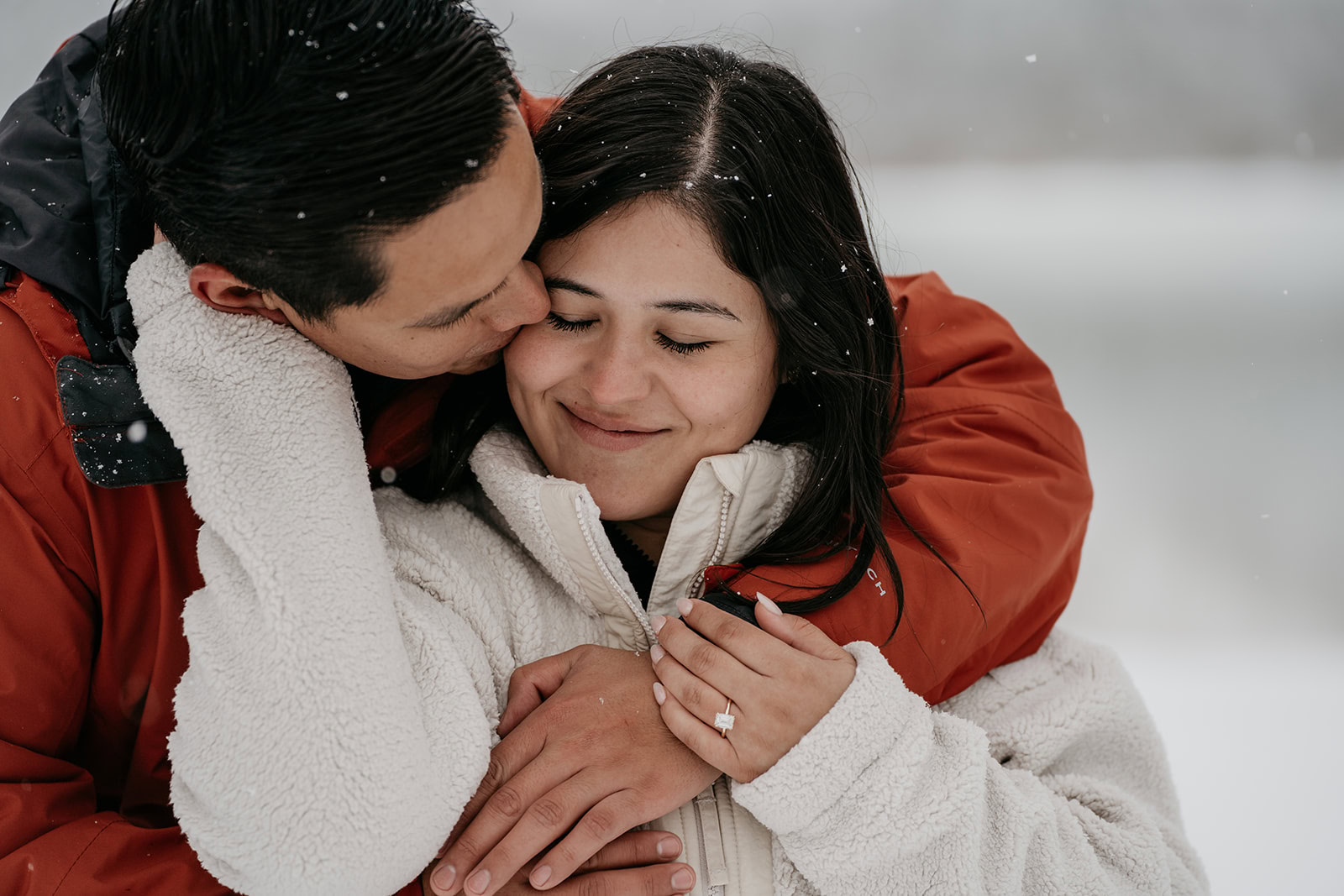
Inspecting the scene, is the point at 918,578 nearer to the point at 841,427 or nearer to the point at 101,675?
the point at 841,427

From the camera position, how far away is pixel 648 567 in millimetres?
1501

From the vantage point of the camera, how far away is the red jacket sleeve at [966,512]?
1.25m

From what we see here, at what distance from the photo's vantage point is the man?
3.09ft

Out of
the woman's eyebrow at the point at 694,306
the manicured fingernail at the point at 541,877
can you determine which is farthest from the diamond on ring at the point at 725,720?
the woman's eyebrow at the point at 694,306

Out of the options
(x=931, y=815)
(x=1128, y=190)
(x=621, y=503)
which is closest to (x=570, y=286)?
(x=621, y=503)

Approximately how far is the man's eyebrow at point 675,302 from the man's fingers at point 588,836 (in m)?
0.51

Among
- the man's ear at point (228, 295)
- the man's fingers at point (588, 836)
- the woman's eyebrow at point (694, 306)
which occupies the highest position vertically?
the man's ear at point (228, 295)

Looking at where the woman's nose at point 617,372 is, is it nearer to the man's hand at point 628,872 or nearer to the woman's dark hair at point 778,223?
the woman's dark hair at point 778,223

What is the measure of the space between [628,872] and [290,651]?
0.40 m

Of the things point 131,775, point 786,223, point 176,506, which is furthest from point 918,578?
point 131,775

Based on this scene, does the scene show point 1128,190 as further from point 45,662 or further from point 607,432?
point 45,662

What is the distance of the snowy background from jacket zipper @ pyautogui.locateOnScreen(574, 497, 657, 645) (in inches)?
64.9

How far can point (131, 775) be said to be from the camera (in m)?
1.26

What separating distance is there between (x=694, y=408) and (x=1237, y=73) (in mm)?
2497
